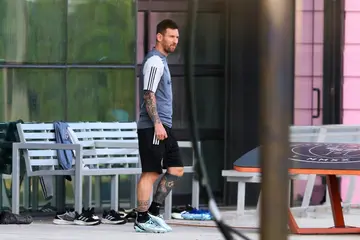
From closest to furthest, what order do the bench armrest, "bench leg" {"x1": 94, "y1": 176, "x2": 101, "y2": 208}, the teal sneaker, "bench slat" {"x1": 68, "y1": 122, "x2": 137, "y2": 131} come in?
the teal sneaker
the bench armrest
"bench slat" {"x1": 68, "y1": 122, "x2": 137, "y2": 131}
"bench leg" {"x1": 94, "y1": 176, "x2": 101, "y2": 208}

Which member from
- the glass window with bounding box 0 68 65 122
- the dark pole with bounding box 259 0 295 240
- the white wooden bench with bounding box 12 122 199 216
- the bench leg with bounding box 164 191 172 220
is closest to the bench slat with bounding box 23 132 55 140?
the white wooden bench with bounding box 12 122 199 216

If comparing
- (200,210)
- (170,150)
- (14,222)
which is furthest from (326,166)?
(14,222)

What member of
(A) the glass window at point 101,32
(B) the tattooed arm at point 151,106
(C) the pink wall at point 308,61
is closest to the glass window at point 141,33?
(A) the glass window at point 101,32

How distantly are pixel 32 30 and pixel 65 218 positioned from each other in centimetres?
193

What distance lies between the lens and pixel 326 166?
265 inches

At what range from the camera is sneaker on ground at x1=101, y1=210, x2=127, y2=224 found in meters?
8.27

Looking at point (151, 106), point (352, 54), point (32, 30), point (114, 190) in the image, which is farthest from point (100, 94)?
point (352, 54)

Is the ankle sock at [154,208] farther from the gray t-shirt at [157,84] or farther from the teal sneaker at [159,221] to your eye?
the gray t-shirt at [157,84]

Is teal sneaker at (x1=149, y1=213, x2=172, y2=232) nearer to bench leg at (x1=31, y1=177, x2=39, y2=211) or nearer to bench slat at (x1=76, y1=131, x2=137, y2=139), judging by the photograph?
bench slat at (x1=76, y1=131, x2=137, y2=139)

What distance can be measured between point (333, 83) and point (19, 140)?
3.40 metres

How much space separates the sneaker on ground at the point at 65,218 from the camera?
26.9 ft

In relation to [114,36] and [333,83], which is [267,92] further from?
[333,83]

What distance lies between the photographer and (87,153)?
28.3 ft

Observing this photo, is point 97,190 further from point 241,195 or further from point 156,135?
point 156,135
